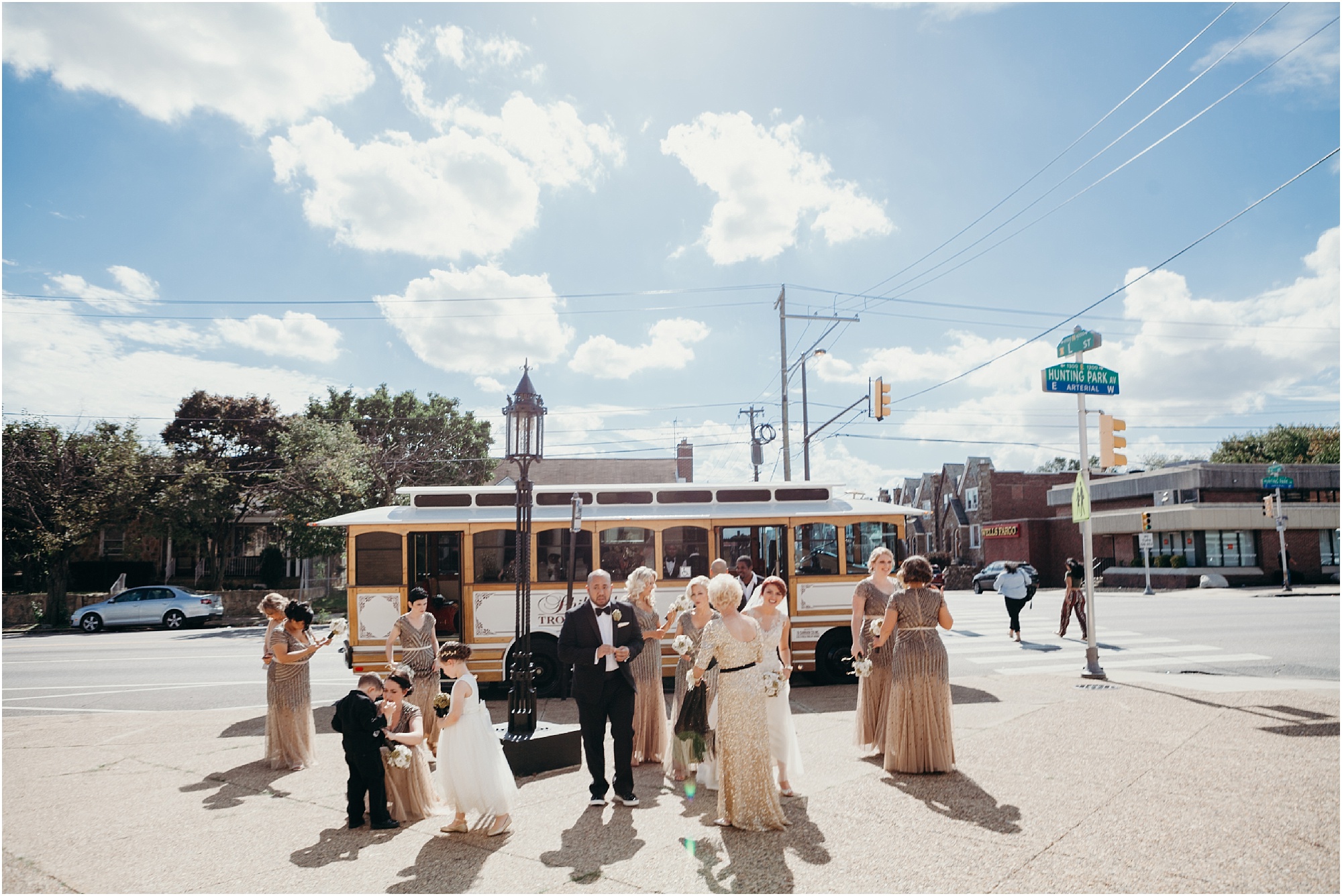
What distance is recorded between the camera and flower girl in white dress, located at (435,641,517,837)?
5.46 metres

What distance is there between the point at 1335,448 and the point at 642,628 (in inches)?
3083

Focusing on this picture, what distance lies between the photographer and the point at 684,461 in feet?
180

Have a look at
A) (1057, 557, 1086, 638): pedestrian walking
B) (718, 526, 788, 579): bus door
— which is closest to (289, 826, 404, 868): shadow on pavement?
(718, 526, 788, 579): bus door

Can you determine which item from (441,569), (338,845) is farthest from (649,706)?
(441,569)

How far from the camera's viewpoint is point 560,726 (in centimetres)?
760

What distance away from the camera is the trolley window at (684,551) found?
11641 millimetres

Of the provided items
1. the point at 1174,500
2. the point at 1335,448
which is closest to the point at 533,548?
the point at 1174,500

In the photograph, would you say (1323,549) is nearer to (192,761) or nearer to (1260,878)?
(1260,878)

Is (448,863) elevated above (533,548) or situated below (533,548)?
below

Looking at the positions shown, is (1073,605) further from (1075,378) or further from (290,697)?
(290,697)

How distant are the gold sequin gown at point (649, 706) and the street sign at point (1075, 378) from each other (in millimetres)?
7813

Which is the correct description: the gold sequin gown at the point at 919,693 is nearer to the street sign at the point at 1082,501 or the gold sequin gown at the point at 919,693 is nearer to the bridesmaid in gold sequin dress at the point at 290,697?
the bridesmaid in gold sequin dress at the point at 290,697

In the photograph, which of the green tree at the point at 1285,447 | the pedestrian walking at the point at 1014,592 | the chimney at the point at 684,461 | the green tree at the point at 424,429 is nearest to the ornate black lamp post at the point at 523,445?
the pedestrian walking at the point at 1014,592

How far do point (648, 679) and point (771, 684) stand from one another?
2.45 m
